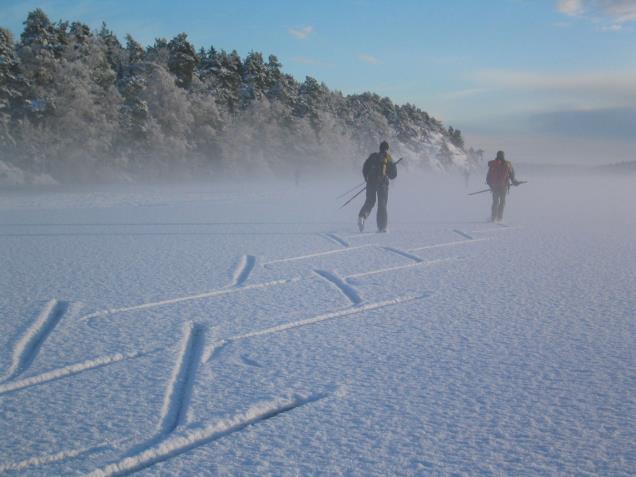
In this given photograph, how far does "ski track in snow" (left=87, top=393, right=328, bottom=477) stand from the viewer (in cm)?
247

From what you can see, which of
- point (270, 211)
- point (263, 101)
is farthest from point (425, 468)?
point (263, 101)

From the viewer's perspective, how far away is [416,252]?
880cm

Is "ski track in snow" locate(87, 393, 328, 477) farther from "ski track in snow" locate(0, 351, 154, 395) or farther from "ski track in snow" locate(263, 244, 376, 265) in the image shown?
"ski track in snow" locate(263, 244, 376, 265)

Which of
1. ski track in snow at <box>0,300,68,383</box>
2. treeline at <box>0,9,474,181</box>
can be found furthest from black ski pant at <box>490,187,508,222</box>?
treeline at <box>0,9,474,181</box>

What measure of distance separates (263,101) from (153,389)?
55668 mm

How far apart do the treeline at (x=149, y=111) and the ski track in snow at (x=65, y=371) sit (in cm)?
3458

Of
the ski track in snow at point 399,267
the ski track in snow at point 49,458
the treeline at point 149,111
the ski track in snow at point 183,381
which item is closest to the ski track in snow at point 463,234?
the ski track in snow at point 399,267

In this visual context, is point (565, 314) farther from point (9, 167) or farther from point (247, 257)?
point (9, 167)

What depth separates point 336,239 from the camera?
404 inches

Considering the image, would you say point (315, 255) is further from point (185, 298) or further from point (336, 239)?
point (185, 298)

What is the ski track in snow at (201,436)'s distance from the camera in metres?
2.47

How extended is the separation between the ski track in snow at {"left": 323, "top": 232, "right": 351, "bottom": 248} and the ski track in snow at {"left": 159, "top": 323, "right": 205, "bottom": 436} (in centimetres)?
526

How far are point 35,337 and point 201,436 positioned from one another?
240cm

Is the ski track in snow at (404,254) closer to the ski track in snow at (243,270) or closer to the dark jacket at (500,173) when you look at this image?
the ski track in snow at (243,270)
